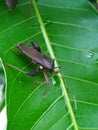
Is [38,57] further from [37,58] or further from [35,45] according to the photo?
[35,45]

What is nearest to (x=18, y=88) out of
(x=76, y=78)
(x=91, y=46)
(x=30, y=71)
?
(x=30, y=71)

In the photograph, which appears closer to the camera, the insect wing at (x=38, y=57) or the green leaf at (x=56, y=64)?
the green leaf at (x=56, y=64)

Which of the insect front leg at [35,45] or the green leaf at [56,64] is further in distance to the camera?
the insect front leg at [35,45]

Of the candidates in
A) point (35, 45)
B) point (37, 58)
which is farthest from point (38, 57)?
point (35, 45)

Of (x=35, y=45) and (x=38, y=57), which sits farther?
(x=38, y=57)

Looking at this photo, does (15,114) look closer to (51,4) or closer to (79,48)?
(79,48)

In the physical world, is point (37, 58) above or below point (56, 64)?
above

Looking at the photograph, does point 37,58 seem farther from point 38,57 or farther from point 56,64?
point 56,64

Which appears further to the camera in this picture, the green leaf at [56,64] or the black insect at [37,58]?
the black insect at [37,58]
